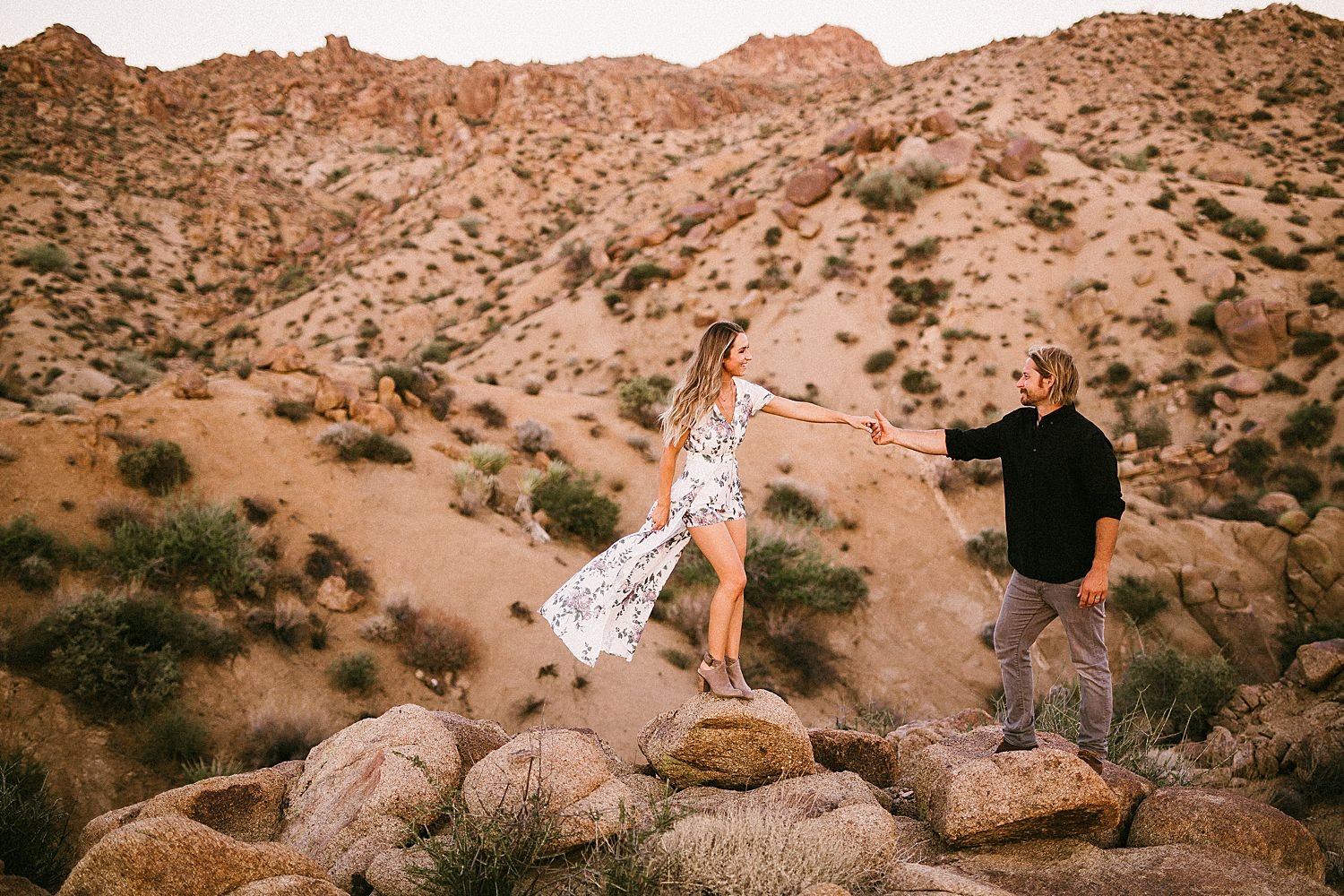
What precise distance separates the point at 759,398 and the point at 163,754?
256 inches

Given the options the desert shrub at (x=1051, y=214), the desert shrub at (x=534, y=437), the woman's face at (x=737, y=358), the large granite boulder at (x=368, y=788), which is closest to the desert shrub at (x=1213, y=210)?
the desert shrub at (x=1051, y=214)

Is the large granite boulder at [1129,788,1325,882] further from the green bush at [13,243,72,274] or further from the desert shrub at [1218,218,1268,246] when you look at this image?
the green bush at [13,243,72,274]

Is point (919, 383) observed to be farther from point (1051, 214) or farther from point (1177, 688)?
point (1177, 688)

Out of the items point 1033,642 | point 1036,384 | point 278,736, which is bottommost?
point 278,736

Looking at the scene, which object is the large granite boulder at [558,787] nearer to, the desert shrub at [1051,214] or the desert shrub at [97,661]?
the desert shrub at [97,661]

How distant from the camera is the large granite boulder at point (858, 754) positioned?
4.70 meters

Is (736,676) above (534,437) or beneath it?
above

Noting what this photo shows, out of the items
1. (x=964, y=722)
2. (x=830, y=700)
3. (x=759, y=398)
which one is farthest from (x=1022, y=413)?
(x=830, y=700)

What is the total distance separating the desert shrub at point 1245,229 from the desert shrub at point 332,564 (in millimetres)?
25770

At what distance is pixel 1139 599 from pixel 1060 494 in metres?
9.53

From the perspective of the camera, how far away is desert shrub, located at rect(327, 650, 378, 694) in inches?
309

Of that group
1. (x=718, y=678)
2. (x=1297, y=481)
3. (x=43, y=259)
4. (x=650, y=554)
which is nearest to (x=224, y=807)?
(x=650, y=554)

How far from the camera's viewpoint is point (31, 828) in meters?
4.57

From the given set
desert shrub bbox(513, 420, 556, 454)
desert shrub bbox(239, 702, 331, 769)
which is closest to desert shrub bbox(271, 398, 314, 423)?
desert shrub bbox(513, 420, 556, 454)
